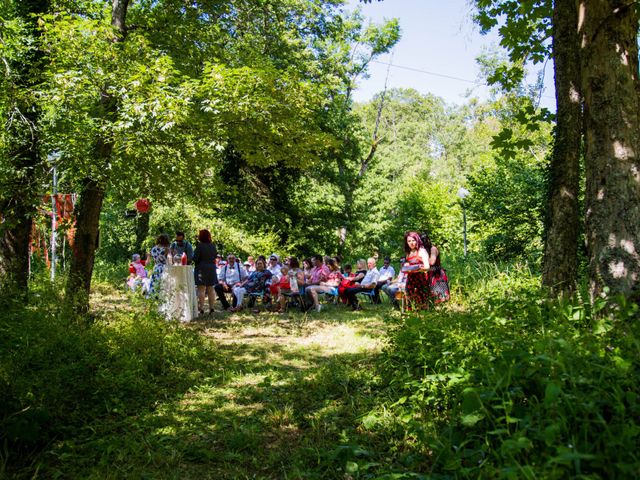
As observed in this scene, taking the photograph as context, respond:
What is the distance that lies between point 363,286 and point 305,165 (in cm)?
349

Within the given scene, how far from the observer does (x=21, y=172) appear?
620 centimetres

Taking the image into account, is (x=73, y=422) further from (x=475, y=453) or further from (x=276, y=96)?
(x=276, y=96)

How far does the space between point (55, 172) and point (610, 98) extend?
20.9 ft

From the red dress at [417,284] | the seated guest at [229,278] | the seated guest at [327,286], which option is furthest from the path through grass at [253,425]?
the seated guest at [229,278]

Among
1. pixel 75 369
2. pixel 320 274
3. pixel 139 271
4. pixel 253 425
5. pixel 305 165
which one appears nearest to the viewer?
pixel 253 425

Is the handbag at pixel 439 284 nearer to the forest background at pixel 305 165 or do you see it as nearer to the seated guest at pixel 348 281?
the forest background at pixel 305 165

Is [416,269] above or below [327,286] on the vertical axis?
above

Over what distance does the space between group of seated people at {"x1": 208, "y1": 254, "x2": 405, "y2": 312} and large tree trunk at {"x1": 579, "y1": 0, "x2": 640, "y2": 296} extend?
6798 mm

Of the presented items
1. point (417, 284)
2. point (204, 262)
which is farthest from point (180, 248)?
point (417, 284)

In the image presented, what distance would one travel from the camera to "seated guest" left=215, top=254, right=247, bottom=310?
12.1 meters

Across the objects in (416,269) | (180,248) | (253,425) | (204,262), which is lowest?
(253,425)

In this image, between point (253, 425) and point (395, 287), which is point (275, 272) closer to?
point (395, 287)

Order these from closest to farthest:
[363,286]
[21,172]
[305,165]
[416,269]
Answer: [21,172]
[416,269]
[305,165]
[363,286]

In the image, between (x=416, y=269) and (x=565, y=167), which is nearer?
(x=565, y=167)
